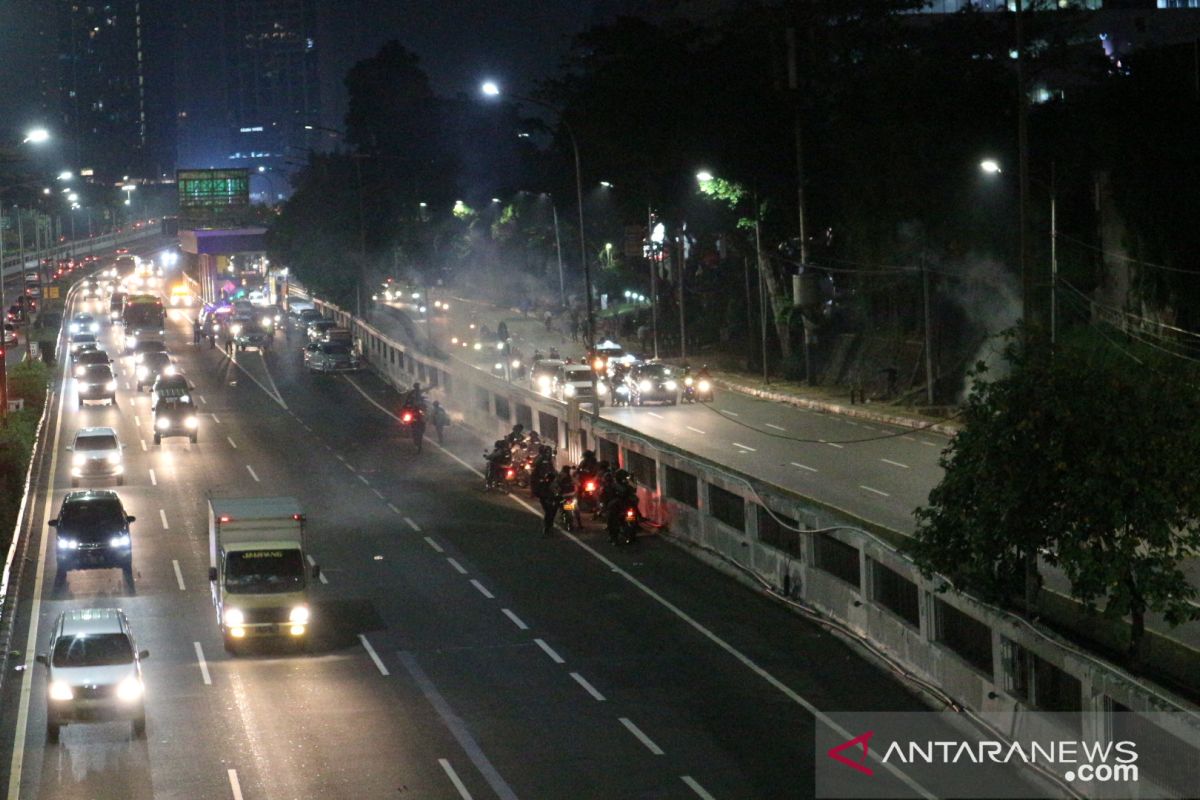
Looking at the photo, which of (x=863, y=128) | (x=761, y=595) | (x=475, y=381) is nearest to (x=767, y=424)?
(x=475, y=381)

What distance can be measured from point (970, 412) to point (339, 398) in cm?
4933

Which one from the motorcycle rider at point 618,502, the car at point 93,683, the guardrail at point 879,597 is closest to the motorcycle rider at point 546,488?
the motorcycle rider at point 618,502

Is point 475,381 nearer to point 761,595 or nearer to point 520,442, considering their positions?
point 520,442

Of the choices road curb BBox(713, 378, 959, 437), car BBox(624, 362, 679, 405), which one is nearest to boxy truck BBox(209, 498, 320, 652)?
road curb BBox(713, 378, 959, 437)

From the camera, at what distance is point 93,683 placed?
74.1 feet

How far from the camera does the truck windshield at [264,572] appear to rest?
28.1 m

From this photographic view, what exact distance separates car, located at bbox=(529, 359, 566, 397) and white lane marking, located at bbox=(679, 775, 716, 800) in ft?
149

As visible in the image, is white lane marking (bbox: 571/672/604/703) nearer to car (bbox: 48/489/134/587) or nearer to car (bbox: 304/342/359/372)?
car (bbox: 48/489/134/587)

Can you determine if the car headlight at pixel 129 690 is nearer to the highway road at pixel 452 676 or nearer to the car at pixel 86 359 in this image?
the highway road at pixel 452 676

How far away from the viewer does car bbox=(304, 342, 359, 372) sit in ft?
252

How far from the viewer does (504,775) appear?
2073 cm

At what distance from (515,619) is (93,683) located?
930 centimetres

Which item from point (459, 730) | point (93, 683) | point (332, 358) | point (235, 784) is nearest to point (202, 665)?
point (93, 683)

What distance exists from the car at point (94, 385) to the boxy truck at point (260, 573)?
3849 cm
